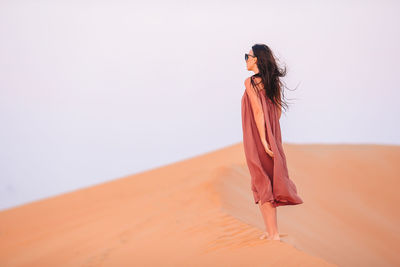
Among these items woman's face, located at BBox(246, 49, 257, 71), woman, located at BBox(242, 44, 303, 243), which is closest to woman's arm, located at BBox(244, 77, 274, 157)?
woman, located at BBox(242, 44, 303, 243)

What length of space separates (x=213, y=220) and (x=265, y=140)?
1460 millimetres

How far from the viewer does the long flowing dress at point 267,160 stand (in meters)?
4.64

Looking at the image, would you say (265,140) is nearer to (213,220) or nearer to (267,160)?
(267,160)

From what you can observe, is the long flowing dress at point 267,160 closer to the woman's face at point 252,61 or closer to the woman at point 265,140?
the woman at point 265,140

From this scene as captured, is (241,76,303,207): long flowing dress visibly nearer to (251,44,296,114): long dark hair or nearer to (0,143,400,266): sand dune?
(251,44,296,114): long dark hair

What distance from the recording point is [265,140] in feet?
15.4

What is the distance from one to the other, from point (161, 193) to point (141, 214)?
1179 mm

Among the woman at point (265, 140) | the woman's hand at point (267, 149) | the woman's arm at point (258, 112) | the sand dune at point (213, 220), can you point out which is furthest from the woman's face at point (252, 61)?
the sand dune at point (213, 220)

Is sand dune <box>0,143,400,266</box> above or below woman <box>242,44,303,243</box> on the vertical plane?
below

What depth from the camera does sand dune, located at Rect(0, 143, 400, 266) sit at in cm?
A: 484

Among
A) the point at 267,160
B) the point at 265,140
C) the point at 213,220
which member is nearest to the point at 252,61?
the point at 265,140

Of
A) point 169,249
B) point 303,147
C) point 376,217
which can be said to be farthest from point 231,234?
point 303,147

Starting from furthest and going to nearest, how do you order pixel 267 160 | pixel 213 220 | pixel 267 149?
pixel 213 220 → pixel 267 160 → pixel 267 149

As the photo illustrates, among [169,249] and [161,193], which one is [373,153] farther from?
[169,249]
